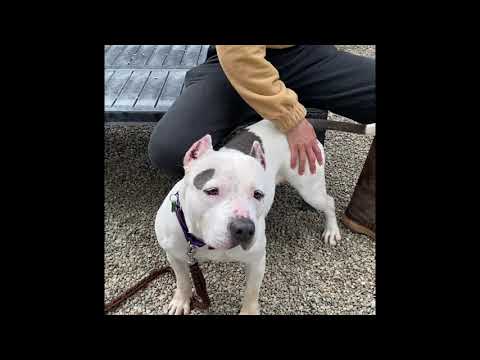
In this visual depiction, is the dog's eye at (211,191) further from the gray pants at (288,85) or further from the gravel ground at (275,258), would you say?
the gravel ground at (275,258)

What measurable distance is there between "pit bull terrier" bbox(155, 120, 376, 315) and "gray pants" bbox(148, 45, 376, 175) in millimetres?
260

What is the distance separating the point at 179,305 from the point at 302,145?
1033 millimetres

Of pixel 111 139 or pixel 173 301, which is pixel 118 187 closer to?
pixel 111 139

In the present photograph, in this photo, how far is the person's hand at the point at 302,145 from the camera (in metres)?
2.06

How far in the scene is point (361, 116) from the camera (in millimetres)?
2316

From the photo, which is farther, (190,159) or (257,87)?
(257,87)

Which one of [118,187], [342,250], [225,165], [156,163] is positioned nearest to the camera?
[225,165]

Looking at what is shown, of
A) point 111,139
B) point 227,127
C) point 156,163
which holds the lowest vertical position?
point 111,139

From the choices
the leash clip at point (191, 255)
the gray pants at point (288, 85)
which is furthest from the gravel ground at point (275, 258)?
the gray pants at point (288, 85)

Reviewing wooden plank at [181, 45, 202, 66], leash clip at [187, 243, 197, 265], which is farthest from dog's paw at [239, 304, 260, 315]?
wooden plank at [181, 45, 202, 66]

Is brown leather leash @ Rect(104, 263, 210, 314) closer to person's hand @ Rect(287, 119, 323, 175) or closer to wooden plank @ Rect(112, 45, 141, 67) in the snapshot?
person's hand @ Rect(287, 119, 323, 175)

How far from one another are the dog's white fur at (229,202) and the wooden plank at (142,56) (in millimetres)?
1528

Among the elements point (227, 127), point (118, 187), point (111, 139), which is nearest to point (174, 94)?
point (227, 127)
